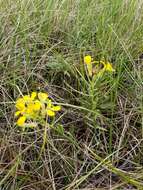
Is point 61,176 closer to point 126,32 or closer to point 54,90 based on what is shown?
point 54,90

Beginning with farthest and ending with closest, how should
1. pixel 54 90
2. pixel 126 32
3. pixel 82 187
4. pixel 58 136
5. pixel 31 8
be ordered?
pixel 31 8 < pixel 126 32 < pixel 54 90 < pixel 58 136 < pixel 82 187

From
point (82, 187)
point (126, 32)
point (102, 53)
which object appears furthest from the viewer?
point (126, 32)

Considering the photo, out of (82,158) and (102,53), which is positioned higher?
(102,53)

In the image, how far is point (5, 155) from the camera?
119cm

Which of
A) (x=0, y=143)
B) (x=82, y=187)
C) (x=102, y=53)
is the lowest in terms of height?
(x=82, y=187)

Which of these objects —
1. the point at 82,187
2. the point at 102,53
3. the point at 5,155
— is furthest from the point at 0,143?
the point at 102,53

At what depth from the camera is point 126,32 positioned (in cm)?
164

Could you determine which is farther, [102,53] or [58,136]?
[102,53]

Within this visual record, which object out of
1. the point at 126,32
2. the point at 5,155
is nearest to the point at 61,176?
the point at 5,155

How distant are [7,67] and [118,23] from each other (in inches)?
20.2

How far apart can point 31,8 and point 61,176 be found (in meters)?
0.90

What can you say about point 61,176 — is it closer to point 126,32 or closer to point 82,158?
point 82,158

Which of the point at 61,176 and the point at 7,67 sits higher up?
the point at 7,67

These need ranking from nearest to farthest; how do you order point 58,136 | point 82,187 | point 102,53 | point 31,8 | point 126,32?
point 82,187 → point 58,136 → point 102,53 → point 126,32 → point 31,8
